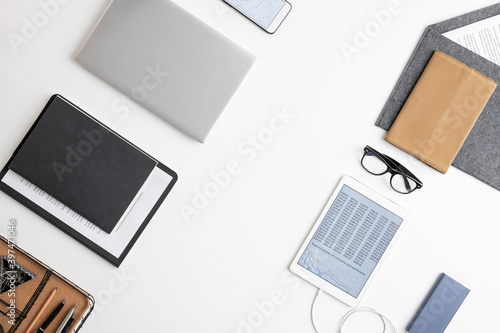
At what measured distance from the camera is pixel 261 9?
0.92 m

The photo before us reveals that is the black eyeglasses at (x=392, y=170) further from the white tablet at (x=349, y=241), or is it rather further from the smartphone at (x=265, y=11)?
the smartphone at (x=265, y=11)

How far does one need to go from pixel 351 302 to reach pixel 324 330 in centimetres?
8

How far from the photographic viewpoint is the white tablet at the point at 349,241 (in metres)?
0.94

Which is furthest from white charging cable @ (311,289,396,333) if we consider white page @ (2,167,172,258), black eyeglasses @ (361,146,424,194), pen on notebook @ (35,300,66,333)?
pen on notebook @ (35,300,66,333)

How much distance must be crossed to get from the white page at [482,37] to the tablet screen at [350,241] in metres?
0.38

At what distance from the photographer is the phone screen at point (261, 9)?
3.01 feet

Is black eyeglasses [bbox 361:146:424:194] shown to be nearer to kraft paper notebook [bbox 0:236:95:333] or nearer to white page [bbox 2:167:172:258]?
white page [bbox 2:167:172:258]

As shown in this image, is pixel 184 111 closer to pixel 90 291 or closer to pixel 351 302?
pixel 90 291

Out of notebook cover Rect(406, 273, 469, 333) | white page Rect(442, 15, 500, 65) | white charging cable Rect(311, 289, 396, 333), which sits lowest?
white charging cable Rect(311, 289, 396, 333)

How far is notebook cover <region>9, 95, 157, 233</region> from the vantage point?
2.90ft

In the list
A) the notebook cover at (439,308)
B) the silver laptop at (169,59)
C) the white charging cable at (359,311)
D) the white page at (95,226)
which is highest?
the silver laptop at (169,59)

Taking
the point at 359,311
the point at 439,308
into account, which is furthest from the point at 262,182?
the point at 439,308

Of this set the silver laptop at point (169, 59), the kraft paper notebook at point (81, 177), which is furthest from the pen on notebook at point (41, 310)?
the silver laptop at point (169, 59)

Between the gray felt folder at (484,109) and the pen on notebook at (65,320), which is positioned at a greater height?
the gray felt folder at (484,109)
